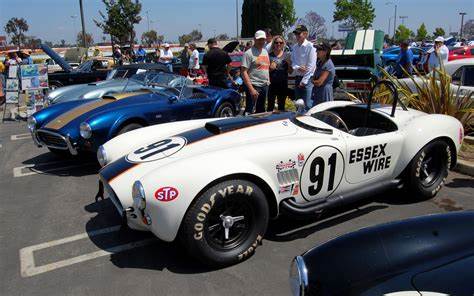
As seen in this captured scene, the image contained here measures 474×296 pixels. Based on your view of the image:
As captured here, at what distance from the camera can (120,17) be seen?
2989cm

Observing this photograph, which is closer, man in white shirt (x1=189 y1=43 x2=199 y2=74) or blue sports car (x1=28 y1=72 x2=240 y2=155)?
blue sports car (x1=28 y1=72 x2=240 y2=155)

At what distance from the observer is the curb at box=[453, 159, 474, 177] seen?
5371 millimetres

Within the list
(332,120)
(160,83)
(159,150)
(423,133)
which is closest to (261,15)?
(160,83)

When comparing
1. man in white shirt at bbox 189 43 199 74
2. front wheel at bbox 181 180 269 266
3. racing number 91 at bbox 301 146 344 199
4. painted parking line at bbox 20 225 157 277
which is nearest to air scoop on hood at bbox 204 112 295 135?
racing number 91 at bbox 301 146 344 199

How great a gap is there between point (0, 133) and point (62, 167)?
12.3 feet

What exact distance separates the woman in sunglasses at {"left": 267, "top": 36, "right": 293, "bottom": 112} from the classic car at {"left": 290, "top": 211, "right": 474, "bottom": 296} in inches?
208

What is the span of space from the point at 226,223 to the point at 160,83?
16.2 ft

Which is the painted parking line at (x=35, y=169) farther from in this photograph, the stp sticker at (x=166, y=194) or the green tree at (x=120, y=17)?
the green tree at (x=120, y=17)

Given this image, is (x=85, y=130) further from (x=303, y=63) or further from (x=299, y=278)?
(x=299, y=278)

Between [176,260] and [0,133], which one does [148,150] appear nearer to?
[176,260]

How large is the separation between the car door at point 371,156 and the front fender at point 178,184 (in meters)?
1.15

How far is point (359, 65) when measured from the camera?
406 inches

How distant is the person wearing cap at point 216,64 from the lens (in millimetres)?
8273

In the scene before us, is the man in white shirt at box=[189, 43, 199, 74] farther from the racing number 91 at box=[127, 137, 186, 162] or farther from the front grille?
the racing number 91 at box=[127, 137, 186, 162]
